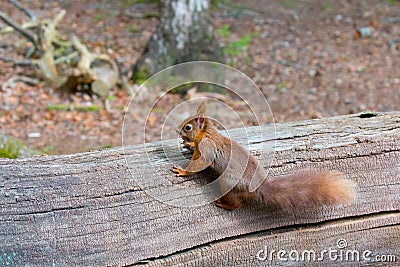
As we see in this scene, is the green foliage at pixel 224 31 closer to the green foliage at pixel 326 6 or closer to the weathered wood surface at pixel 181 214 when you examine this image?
the green foliage at pixel 326 6

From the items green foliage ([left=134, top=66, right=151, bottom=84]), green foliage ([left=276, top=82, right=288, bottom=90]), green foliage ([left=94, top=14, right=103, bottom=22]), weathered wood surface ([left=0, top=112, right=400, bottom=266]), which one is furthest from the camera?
green foliage ([left=94, top=14, right=103, bottom=22])

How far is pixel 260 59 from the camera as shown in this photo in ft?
27.3

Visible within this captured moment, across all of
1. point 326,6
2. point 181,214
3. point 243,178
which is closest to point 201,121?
point 243,178

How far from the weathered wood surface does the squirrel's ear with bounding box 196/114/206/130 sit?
0.76ft

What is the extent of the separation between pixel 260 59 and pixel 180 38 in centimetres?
173

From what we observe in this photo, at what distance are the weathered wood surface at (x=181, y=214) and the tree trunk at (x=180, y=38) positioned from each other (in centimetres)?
446

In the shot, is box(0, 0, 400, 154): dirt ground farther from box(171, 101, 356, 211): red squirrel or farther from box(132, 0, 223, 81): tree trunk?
box(171, 101, 356, 211): red squirrel

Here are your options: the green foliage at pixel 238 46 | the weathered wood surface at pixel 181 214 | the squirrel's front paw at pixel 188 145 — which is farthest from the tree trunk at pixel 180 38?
the squirrel's front paw at pixel 188 145

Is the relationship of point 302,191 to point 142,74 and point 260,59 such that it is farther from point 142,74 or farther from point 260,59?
point 260,59

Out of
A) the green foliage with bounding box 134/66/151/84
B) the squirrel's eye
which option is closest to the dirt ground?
the green foliage with bounding box 134/66/151/84

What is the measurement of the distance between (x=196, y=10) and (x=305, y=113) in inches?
77.1

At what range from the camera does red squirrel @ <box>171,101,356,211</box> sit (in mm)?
2336

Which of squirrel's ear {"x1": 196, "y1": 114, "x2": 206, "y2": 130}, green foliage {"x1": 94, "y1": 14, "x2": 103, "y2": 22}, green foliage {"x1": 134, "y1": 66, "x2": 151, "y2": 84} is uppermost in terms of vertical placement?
squirrel's ear {"x1": 196, "y1": 114, "x2": 206, "y2": 130}

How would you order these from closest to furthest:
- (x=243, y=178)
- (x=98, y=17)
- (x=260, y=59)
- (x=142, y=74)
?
(x=243, y=178) < (x=142, y=74) < (x=260, y=59) < (x=98, y=17)
